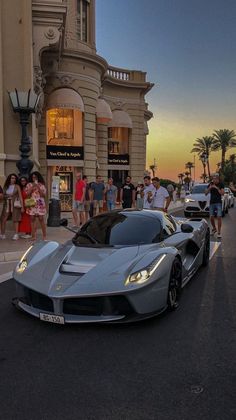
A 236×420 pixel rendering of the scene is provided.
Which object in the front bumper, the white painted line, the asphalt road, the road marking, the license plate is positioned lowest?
the white painted line

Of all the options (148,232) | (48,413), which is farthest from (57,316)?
(148,232)

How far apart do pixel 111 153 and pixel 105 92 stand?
402 centimetres

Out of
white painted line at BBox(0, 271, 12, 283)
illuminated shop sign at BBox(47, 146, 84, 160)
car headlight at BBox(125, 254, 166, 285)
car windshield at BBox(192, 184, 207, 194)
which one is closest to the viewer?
car headlight at BBox(125, 254, 166, 285)

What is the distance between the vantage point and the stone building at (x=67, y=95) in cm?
1330

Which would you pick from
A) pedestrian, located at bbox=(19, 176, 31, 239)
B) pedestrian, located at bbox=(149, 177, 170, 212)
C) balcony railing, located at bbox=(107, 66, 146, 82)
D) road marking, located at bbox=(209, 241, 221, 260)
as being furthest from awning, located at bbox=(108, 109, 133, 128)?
road marking, located at bbox=(209, 241, 221, 260)

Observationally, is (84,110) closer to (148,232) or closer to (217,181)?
(217,181)

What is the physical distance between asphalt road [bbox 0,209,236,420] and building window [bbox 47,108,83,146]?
18510 mm

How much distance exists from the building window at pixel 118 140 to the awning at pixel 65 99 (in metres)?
7.58

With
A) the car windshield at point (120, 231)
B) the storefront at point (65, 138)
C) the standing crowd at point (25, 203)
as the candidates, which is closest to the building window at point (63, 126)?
the storefront at point (65, 138)

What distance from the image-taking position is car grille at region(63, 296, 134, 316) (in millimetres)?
4250

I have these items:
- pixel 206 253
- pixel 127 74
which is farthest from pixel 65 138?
pixel 206 253

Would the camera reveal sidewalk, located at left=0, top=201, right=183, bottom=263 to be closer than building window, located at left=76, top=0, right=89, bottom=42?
Yes

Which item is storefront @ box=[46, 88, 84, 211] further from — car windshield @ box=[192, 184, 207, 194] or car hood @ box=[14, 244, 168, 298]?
car hood @ box=[14, 244, 168, 298]

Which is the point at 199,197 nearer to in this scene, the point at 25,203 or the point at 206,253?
the point at 25,203
